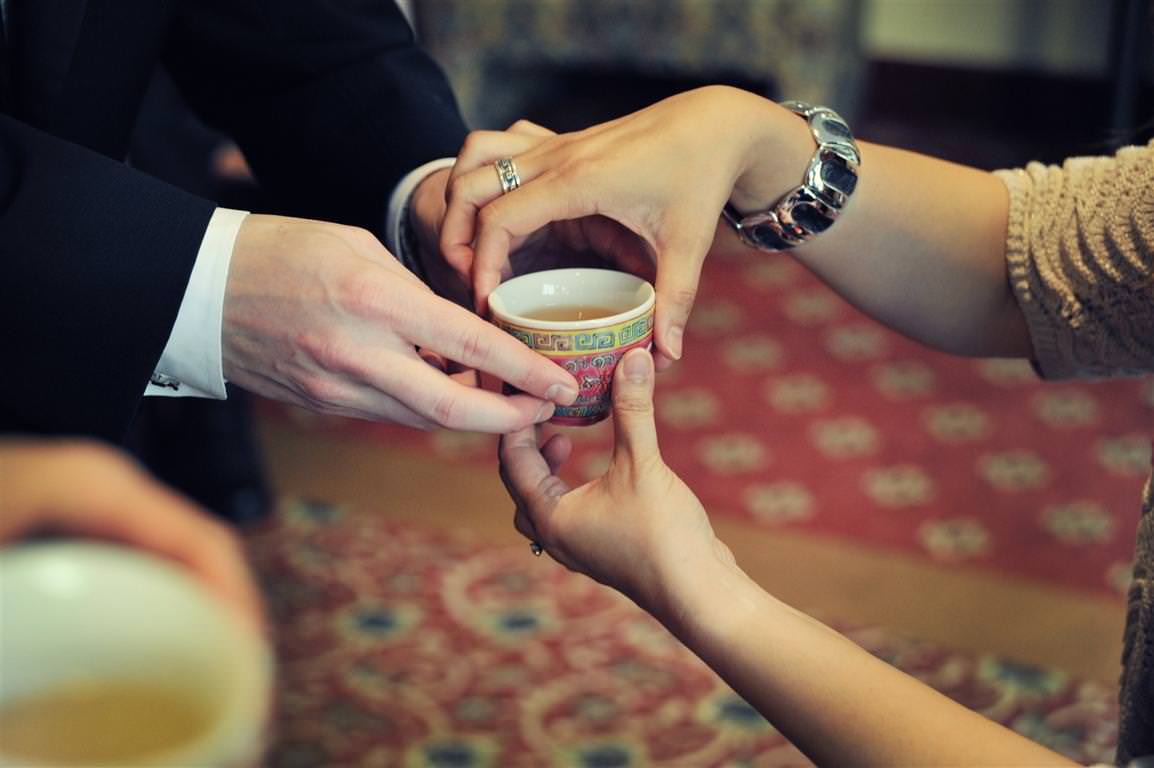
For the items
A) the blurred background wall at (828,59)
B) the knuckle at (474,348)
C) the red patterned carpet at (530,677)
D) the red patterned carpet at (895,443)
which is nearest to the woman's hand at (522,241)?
the knuckle at (474,348)

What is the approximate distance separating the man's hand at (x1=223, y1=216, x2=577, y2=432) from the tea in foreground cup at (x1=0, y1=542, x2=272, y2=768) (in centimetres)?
59

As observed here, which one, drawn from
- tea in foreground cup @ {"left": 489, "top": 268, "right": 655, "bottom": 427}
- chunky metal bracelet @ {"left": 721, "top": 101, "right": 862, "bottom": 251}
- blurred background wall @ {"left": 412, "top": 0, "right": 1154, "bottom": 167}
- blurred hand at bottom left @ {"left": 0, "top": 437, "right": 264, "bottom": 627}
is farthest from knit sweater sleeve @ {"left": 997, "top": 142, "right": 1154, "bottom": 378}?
blurred background wall @ {"left": 412, "top": 0, "right": 1154, "bottom": 167}

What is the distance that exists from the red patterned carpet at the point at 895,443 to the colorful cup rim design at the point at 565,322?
3.31ft

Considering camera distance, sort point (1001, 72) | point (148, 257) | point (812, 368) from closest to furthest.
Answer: point (148, 257) < point (812, 368) < point (1001, 72)

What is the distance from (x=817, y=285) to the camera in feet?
10.4

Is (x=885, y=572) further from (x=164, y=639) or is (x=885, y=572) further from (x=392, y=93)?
(x=164, y=639)

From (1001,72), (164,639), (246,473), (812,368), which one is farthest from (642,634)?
(1001,72)

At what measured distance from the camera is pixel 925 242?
110 cm

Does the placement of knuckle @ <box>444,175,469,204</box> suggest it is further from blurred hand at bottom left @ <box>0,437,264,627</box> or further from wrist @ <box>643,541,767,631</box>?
blurred hand at bottom left @ <box>0,437,264,627</box>

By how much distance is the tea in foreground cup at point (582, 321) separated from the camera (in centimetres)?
87

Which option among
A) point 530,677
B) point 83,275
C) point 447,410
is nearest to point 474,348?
point 447,410

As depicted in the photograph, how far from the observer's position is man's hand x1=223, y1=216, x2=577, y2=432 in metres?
0.86

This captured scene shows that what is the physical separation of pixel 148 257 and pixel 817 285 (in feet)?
8.27

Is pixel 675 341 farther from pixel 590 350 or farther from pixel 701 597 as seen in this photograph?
pixel 701 597
